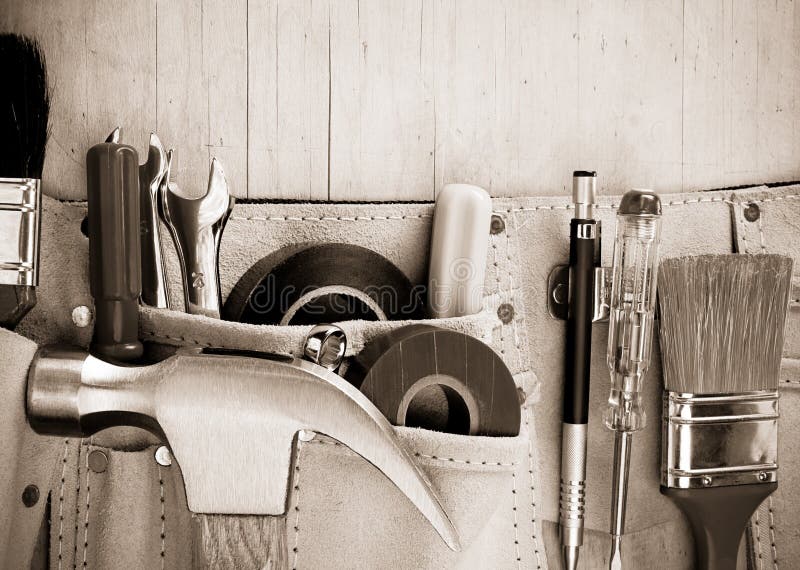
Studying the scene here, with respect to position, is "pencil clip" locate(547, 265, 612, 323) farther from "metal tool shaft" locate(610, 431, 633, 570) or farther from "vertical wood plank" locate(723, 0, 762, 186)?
"vertical wood plank" locate(723, 0, 762, 186)

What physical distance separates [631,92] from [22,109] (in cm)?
57

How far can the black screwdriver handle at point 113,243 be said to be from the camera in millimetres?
509

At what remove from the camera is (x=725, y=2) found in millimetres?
749

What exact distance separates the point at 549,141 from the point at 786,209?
0.26 metres

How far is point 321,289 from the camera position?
61 cm

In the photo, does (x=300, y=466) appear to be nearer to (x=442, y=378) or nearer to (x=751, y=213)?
(x=442, y=378)

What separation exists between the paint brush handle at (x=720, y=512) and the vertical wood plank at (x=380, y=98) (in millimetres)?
391

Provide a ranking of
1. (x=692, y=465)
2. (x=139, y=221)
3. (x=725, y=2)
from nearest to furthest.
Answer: (x=139, y=221) → (x=692, y=465) → (x=725, y=2)

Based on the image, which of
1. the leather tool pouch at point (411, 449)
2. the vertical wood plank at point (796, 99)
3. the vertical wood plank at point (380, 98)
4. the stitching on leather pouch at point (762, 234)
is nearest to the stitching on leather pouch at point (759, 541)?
the leather tool pouch at point (411, 449)

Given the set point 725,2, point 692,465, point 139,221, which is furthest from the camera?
point 725,2

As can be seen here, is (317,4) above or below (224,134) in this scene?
above

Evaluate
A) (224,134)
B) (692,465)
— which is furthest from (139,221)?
(692,465)

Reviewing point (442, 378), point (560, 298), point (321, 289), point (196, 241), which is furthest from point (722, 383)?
point (196, 241)

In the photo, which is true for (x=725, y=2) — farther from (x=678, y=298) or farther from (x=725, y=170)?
(x=678, y=298)
